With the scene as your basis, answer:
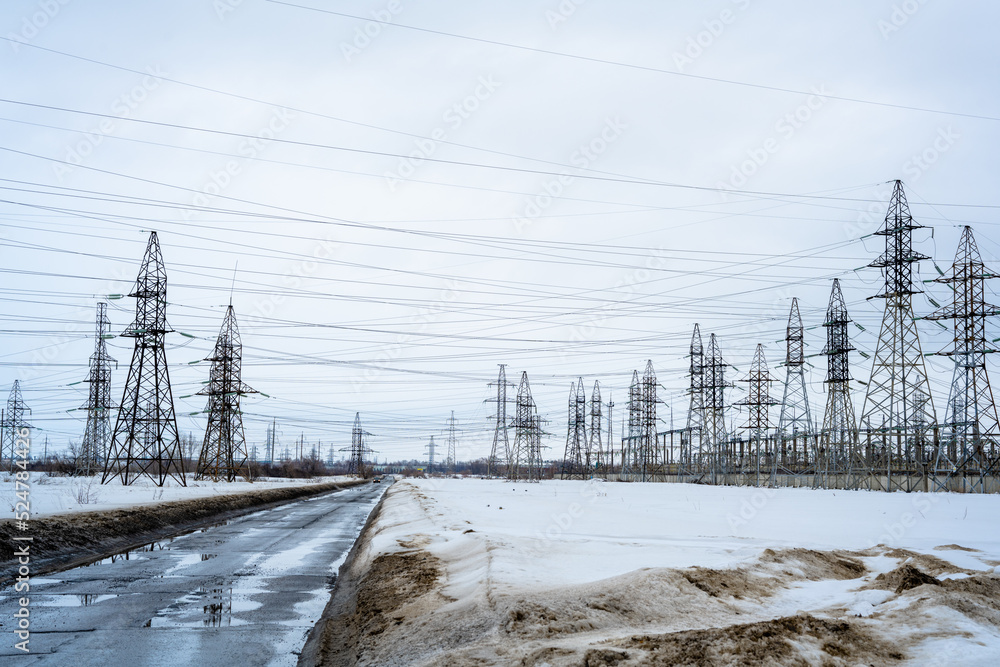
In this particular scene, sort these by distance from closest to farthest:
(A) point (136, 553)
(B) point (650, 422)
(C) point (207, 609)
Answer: (C) point (207, 609) → (A) point (136, 553) → (B) point (650, 422)

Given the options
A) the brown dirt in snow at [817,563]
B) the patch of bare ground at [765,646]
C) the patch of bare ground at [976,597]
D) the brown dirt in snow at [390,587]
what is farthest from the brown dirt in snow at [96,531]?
the patch of bare ground at [976,597]

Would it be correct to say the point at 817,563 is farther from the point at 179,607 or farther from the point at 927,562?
the point at 179,607

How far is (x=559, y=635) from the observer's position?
5898 millimetres

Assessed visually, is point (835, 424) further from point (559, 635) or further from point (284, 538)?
point (559, 635)

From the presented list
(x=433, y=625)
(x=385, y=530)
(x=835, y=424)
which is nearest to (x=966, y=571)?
(x=433, y=625)

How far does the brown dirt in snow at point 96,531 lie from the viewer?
13284 mm

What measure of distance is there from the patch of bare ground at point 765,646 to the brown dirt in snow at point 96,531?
431 inches

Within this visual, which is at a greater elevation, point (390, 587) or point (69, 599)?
point (390, 587)

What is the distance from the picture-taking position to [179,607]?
29.4ft

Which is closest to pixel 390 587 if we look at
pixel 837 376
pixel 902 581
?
pixel 902 581

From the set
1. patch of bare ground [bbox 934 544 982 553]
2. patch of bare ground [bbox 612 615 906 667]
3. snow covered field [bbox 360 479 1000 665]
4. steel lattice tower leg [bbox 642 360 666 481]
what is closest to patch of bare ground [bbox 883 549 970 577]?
snow covered field [bbox 360 479 1000 665]

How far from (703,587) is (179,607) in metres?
6.38

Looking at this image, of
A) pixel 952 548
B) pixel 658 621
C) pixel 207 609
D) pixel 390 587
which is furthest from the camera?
pixel 952 548

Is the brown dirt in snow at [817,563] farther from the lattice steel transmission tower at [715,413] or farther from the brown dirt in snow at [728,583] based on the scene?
the lattice steel transmission tower at [715,413]
